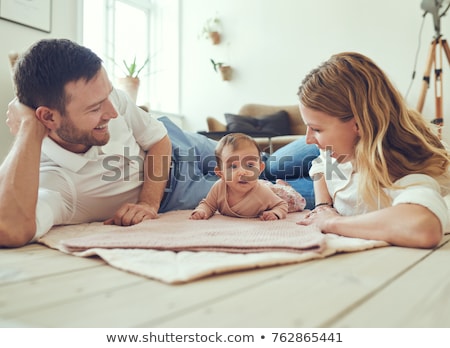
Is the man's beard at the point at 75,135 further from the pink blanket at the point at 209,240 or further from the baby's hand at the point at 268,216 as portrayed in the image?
the baby's hand at the point at 268,216

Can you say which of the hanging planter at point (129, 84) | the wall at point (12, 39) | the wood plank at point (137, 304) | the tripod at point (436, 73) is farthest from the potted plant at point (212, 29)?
the wood plank at point (137, 304)

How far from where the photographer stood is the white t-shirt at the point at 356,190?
925 millimetres

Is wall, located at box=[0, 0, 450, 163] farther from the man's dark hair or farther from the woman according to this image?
the woman

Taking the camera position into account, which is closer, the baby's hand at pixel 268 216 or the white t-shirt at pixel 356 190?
the white t-shirt at pixel 356 190

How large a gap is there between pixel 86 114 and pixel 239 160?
0.54 m

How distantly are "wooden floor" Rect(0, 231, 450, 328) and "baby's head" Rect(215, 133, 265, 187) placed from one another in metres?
0.72

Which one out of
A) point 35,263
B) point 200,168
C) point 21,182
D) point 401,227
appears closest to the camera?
point 35,263

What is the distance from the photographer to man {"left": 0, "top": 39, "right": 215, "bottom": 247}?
3.43 ft

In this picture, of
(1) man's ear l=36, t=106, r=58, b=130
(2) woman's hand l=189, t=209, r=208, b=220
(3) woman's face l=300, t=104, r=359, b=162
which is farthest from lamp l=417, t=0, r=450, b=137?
(1) man's ear l=36, t=106, r=58, b=130

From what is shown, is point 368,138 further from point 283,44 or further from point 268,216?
point 283,44

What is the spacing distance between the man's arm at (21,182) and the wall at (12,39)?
203 cm

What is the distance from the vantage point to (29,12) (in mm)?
3113

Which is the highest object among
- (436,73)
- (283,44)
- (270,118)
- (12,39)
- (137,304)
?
(283,44)

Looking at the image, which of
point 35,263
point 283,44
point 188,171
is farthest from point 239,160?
point 283,44
